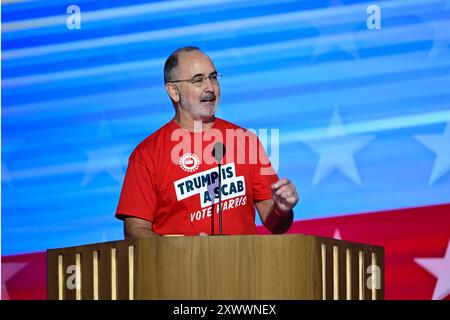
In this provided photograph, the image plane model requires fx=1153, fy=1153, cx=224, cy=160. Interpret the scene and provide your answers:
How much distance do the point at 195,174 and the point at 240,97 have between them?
3.53ft

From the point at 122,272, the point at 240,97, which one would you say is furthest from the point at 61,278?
the point at 240,97

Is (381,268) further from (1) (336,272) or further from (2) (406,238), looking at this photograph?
(2) (406,238)

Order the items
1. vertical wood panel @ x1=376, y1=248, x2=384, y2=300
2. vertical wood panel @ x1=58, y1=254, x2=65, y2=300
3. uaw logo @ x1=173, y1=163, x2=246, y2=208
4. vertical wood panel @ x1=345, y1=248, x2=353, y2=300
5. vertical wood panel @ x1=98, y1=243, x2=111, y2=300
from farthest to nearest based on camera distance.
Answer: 1. uaw logo @ x1=173, y1=163, x2=246, y2=208
2. vertical wood panel @ x1=376, y1=248, x2=384, y2=300
3. vertical wood panel @ x1=58, y1=254, x2=65, y2=300
4. vertical wood panel @ x1=345, y1=248, x2=353, y2=300
5. vertical wood panel @ x1=98, y1=243, x2=111, y2=300

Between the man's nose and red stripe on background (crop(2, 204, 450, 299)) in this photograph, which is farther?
red stripe on background (crop(2, 204, 450, 299))

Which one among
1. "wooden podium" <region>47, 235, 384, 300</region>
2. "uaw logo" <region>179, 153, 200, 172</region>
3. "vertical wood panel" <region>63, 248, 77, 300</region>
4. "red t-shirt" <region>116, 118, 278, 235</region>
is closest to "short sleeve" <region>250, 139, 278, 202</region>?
"red t-shirt" <region>116, 118, 278, 235</region>

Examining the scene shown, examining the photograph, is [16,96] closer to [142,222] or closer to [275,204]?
[142,222]

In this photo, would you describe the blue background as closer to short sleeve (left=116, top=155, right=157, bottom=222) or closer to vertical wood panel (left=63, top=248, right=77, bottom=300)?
short sleeve (left=116, top=155, right=157, bottom=222)

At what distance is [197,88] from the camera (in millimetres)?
4719

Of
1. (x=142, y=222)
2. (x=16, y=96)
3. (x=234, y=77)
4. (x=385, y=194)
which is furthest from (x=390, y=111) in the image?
(x=16, y=96)

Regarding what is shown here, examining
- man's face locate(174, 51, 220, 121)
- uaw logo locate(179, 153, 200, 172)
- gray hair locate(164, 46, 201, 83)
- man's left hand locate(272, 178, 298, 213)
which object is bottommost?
man's left hand locate(272, 178, 298, 213)

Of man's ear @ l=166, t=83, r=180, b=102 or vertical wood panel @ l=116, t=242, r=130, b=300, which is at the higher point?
man's ear @ l=166, t=83, r=180, b=102

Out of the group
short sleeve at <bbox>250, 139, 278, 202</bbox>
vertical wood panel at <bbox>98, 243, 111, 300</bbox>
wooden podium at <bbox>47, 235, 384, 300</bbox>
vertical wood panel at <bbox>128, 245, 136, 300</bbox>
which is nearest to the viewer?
wooden podium at <bbox>47, 235, 384, 300</bbox>

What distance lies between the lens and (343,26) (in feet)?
18.3

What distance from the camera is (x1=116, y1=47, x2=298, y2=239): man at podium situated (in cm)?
459
